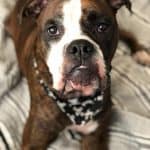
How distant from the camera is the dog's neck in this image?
5.59 ft

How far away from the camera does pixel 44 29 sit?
63.1 inches

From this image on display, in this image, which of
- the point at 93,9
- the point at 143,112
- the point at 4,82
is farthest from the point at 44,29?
the point at 143,112

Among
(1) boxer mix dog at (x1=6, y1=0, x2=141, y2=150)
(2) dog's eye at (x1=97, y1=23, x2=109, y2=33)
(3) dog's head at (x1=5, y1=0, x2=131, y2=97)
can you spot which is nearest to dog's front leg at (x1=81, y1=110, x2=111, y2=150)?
(1) boxer mix dog at (x1=6, y1=0, x2=141, y2=150)

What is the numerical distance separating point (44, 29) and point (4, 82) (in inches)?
18.1

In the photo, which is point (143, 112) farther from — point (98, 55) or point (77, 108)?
point (98, 55)

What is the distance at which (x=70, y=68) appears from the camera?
1.49 m

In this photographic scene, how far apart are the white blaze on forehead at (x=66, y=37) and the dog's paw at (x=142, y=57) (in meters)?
0.72

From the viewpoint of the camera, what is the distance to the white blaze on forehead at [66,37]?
1516 mm

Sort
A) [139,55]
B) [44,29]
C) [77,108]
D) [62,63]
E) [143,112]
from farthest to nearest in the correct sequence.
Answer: [139,55]
[143,112]
[77,108]
[44,29]
[62,63]

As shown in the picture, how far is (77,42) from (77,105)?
313mm

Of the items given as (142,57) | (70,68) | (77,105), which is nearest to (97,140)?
(77,105)

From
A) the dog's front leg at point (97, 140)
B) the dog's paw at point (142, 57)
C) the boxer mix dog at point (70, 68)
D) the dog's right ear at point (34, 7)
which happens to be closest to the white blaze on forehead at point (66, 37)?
the boxer mix dog at point (70, 68)

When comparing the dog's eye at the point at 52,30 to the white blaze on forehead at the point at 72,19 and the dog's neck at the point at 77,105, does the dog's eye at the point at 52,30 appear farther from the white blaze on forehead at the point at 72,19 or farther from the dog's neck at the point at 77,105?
the dog's neck at the point at 77,105

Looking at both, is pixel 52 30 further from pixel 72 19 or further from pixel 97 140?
pixel 97 140
